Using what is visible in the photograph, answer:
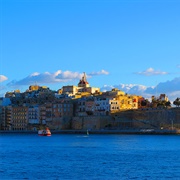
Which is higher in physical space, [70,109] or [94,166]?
[70,109]

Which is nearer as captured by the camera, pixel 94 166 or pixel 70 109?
pixel 94 166

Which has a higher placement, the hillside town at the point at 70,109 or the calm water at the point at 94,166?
the hillside town at the point at 70,109

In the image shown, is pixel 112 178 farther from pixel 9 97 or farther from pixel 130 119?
pixel 9 97

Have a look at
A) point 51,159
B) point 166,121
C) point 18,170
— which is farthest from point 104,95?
point 18,170

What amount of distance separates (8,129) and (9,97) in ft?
48.5

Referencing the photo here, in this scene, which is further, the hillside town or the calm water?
the hillside town

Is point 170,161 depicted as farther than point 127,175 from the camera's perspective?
Yes

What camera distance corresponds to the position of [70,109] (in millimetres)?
88312

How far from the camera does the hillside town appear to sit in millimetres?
85375

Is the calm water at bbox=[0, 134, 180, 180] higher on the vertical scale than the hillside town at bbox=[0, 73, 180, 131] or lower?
lower

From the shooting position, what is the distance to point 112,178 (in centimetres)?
2791

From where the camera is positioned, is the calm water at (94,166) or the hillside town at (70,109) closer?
the calm water at (94,166)

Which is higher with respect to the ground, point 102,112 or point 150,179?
point 102,112

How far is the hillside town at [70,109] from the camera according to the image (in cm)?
8538
